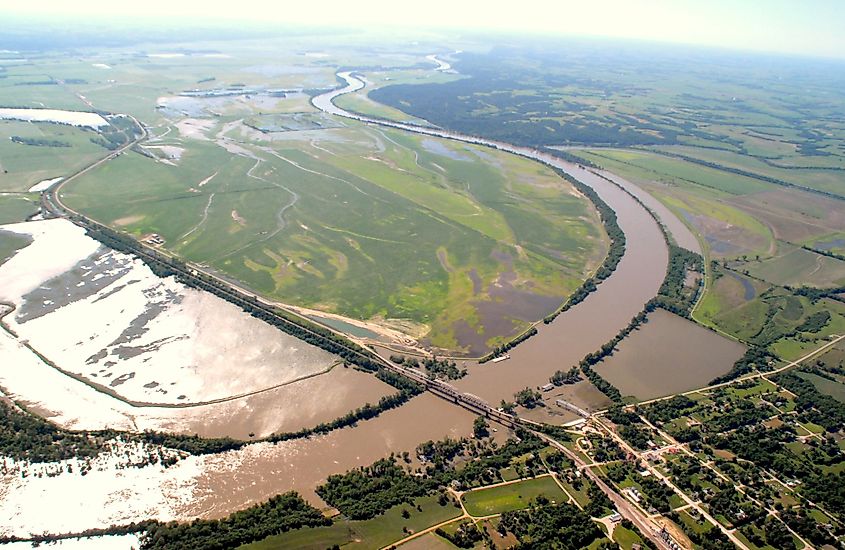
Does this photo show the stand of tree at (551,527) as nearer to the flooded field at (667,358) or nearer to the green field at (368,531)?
the green field at (368,531)

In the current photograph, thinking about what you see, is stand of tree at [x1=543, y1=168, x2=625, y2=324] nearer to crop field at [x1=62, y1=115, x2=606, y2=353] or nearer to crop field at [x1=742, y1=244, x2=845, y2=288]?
crop field at [x1=62, y1=115, x2=606, y2=353]

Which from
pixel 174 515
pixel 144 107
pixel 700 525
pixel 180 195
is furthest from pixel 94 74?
pixel 700 525

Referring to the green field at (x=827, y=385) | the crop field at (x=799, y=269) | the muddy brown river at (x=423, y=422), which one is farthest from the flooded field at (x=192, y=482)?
the crop field at (x=799, y=269)

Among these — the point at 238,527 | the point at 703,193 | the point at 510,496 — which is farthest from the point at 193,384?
the point at 703,193

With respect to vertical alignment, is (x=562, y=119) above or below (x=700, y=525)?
above

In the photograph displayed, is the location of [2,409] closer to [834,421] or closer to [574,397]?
[574,397]

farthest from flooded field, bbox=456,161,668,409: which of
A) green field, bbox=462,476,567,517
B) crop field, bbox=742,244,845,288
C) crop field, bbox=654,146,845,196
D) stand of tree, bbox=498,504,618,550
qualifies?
crop field, bbox=654,146,845,196

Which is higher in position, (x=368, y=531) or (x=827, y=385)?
(x=827, y=385)

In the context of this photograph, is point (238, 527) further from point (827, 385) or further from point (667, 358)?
point (827, 385)
